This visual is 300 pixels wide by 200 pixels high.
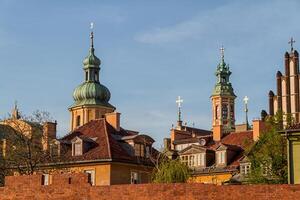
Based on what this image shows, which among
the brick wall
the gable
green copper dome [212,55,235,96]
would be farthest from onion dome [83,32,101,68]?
the brick wall

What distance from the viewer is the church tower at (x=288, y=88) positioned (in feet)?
218

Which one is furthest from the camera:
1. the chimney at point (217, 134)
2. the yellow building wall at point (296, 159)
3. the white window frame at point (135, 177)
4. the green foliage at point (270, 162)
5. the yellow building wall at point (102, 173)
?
the chimney at point (217, 134)

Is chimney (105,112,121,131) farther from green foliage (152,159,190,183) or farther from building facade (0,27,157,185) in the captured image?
green foliage (152,159,190,183)

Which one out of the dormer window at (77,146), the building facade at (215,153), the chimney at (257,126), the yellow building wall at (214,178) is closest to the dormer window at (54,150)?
the dormer window at (77,146)

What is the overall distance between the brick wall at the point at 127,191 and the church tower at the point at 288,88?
130ft

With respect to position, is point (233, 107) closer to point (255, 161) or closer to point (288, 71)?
point (288, 71)

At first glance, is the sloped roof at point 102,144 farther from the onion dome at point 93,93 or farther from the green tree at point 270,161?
the onion dome at point 93,93

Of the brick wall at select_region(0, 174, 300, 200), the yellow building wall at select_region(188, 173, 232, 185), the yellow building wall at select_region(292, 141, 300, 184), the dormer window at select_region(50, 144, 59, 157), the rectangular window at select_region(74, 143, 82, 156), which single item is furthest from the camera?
the yellow building wall at select_region(188, 173, 232, 185)

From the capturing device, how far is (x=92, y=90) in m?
99.4

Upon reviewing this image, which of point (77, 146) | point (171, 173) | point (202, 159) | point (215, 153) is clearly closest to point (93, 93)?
point (202, 159)

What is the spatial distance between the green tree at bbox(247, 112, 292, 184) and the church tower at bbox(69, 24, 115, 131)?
53.1 meters

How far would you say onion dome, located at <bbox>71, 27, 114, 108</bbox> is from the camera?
319 feet

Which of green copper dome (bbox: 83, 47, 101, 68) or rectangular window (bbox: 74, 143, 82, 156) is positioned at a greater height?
green copper dome (bbox: 83, 47, 101, 68)

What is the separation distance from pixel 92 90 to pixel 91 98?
1.33m
